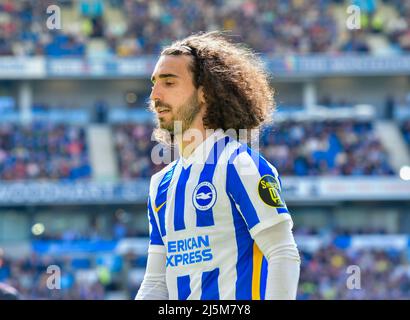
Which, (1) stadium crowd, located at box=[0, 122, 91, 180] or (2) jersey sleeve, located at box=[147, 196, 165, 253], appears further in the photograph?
(1) stadium crowd, located at box=[0, 122, 91, 180]

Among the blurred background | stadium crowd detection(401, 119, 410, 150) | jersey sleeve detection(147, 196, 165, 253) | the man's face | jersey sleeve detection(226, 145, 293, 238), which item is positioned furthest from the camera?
stadium crowd detection(401, 119, 410, 150)

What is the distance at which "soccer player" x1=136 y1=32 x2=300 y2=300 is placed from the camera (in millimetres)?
3438

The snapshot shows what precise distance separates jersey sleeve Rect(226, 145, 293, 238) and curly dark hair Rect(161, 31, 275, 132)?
305 millimetres

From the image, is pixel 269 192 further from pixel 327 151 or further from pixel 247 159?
pixel 327 151

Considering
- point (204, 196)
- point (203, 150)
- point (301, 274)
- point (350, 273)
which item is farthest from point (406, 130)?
point (204, 196)

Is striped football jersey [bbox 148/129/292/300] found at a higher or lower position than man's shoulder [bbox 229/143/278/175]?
lower

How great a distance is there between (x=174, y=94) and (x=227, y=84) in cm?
24

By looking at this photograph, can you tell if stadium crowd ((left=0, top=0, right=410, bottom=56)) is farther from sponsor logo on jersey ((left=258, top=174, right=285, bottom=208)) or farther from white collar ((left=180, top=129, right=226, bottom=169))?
sponsor logo on jersey ((left=258, top=174, right=285, bottom=208))

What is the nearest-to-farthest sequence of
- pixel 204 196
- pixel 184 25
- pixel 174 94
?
pixel 204 196, pixel 174 94, pixel 184 25

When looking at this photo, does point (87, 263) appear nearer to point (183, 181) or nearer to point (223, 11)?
point (223, 11)

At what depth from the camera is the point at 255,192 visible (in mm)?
3441

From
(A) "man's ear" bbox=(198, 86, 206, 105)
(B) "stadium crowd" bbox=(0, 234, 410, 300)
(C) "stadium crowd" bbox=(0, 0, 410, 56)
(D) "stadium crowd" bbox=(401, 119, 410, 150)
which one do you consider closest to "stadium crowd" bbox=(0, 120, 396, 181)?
(D) "stadium crowd" bbox=(401, 119, 410, 150)
